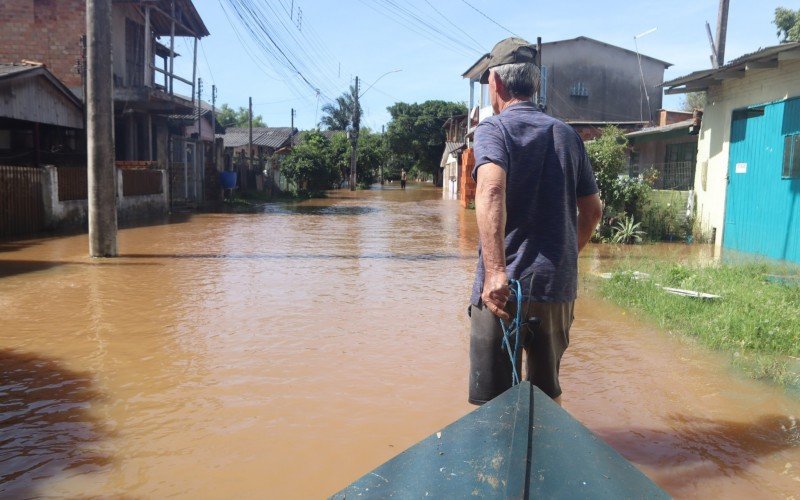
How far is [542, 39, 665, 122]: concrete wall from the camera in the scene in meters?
26.2

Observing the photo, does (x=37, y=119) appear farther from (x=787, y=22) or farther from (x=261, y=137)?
(x=261, y=137)

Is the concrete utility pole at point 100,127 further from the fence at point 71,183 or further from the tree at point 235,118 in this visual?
the tree at point 235,118

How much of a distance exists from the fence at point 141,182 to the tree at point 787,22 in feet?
A: 73.6

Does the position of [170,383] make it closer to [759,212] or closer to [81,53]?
[759,212]

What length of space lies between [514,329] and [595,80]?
86.7 feet

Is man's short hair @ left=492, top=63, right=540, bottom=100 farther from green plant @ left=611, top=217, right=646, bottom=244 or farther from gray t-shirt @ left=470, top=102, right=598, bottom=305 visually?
green plant @ left=611, top=217, right=646, bottom=244

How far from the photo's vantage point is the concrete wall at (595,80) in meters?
26.2

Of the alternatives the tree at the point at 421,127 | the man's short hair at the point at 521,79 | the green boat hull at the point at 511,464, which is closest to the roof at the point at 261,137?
the tree at the point at 421,127

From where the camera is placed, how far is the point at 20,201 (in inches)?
468

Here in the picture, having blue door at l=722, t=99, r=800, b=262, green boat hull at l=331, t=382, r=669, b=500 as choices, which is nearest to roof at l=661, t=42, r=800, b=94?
blue door at l=722, t=99, r=800, b=262

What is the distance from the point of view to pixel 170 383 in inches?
173

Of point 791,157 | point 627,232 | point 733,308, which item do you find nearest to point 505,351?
point 733,308

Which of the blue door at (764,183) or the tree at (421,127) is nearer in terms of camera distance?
the blue door at (764,183)

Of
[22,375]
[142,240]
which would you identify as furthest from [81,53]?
[22,375]
